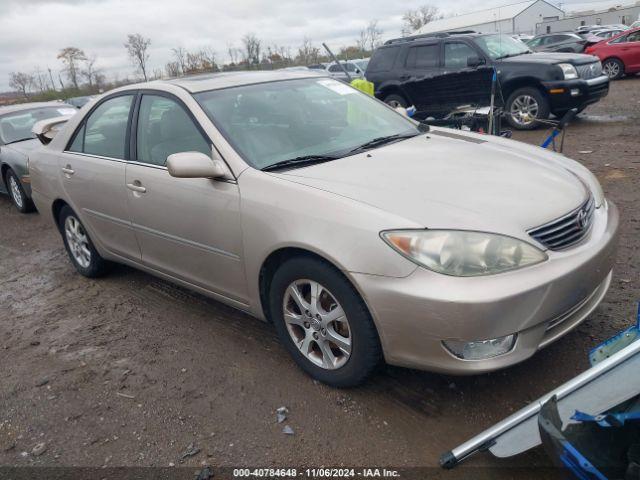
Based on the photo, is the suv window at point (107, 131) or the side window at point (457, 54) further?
the side window at point (457, 54)

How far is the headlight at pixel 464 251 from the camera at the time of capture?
226 cm

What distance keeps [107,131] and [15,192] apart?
15.5 ft

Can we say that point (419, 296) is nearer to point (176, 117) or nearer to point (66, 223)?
point (176, 117)

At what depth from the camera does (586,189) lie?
292 cm

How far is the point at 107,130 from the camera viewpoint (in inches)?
159

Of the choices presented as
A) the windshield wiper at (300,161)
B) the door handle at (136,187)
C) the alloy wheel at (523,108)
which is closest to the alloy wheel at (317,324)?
the windshield wiper at (300,161)

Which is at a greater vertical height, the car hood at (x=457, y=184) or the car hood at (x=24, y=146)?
the car hood at (x=457, y=184)

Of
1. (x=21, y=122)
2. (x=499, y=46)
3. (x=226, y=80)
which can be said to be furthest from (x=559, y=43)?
(x=226, y=80)

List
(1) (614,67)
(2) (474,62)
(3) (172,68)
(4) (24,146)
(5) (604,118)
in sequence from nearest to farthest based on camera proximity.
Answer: (4) (24,146) < (2) (474,62) < (5) (604,118) < (1) (614,67) < (3) (172,68)

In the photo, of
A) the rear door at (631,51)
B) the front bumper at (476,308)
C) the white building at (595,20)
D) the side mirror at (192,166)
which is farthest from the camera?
the white building at (595,20)

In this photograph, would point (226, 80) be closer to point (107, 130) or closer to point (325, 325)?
point (107, 130)

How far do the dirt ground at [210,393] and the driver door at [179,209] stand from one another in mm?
449

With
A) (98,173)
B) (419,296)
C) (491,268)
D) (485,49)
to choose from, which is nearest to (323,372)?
(419,296)

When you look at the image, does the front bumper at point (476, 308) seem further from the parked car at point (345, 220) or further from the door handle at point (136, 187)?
the door handle at point (136, 187)
